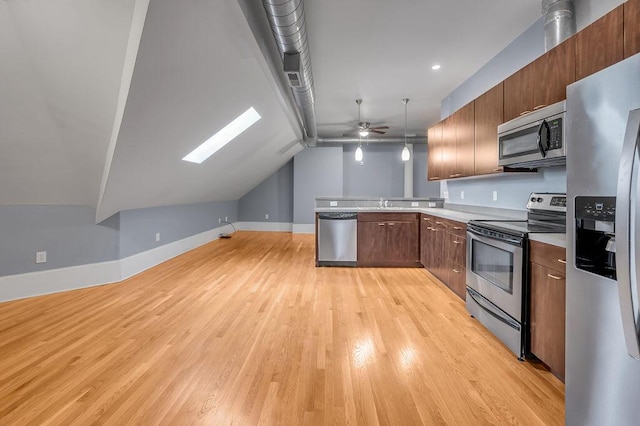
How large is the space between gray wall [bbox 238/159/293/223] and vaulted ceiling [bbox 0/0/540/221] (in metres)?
4.23

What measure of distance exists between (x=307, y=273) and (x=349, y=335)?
1952mm

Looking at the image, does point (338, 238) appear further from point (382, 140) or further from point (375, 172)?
point (375, 172)

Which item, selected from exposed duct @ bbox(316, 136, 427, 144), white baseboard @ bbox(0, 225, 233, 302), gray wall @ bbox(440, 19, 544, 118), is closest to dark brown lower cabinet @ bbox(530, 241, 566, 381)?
gray wall @ bbox(440, 19, 544, 118)

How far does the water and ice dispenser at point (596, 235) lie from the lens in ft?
3.84

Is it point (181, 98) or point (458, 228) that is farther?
point (458, 228)

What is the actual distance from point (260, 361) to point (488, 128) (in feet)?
9.81

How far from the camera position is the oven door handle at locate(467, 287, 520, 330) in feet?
7.03

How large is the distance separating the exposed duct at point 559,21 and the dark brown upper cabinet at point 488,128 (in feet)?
1.65

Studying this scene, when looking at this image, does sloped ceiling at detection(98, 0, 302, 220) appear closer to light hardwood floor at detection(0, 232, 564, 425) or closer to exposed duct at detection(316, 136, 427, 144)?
light hardwood floor at detection(0, 232, 564, 425)

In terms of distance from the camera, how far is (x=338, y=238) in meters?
4.62

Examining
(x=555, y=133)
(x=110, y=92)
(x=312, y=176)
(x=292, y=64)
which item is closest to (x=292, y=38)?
(x=292, y=64)

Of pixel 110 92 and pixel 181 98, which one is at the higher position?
pixel 181 98

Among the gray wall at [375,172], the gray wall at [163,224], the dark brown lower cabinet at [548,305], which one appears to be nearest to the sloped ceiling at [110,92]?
the gray wall at [163,224]

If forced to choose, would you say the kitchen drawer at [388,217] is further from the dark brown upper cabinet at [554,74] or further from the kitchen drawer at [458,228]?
the dark brown upper cabinet at [554,74]
